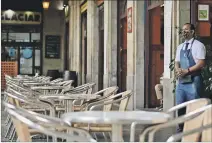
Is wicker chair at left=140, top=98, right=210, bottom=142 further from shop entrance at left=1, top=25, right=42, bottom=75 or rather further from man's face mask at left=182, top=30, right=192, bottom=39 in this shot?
shop entrance at left=1, top=25, right=42, bottom=75

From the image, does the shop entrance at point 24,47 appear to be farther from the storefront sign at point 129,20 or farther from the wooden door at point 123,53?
the storefront sign at point 129,20

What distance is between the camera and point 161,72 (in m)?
12.0

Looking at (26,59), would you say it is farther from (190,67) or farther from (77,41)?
(190,67)

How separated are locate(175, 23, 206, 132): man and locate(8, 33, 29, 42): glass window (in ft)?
65.4

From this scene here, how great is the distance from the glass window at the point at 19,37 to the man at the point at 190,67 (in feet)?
65.4

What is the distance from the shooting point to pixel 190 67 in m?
6.75

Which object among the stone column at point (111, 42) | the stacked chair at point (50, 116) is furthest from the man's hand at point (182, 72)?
the stone column at point (111, 42)

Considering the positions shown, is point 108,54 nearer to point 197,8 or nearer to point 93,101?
point 197,8

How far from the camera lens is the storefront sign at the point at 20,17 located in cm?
2555

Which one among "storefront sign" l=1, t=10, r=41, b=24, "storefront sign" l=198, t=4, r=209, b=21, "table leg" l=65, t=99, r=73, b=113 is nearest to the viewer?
"table leg" l=65, t=99, r=73, b=113

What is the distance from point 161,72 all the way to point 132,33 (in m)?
1.13

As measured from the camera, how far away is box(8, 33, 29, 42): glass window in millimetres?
25906

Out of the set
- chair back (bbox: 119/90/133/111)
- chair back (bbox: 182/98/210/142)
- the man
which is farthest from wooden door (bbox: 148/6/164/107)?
chair back (bbox: 182/98/210/142)

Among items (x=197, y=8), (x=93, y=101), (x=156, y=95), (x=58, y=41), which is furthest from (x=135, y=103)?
(x=58, y=41)
